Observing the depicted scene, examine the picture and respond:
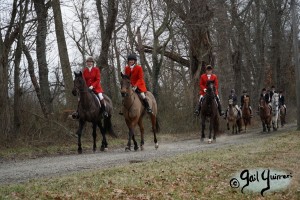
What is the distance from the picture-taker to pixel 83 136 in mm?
19188

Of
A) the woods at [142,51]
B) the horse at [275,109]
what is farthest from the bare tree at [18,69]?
the horse at [275,109]

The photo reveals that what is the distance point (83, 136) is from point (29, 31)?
4669 mm

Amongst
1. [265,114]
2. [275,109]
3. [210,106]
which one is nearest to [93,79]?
[210,106]

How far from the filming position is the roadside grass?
744 centimetres

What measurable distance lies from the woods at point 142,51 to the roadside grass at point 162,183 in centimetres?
780

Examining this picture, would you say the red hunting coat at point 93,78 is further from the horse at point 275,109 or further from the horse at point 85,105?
the horse at point 275,109

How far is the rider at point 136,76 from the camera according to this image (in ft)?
50.8

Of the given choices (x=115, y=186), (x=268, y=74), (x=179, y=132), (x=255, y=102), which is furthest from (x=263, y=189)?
(x=268, y=74)

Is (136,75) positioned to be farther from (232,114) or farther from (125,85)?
(232,114)

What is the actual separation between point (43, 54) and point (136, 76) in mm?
6089

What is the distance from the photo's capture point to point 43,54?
65.5ft

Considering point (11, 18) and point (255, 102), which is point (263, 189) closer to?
point (11, 18)

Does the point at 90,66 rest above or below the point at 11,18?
below

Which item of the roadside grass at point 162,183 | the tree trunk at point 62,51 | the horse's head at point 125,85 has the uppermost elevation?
the tree trunk at point 62,51
